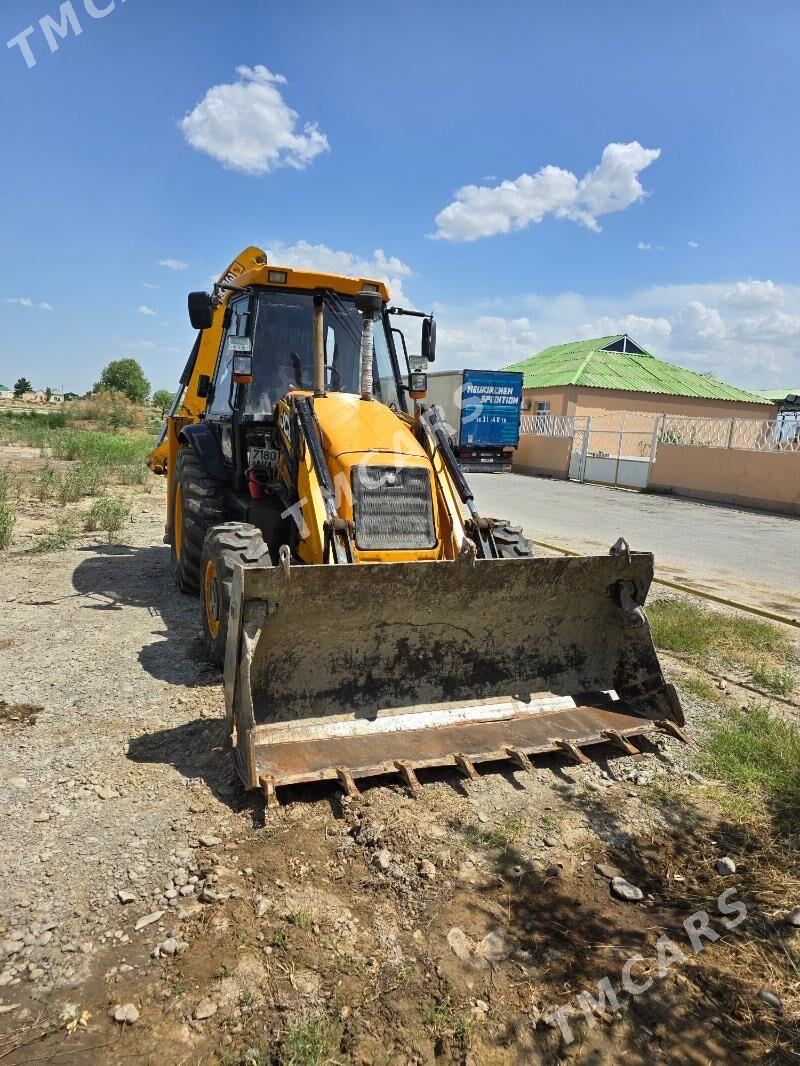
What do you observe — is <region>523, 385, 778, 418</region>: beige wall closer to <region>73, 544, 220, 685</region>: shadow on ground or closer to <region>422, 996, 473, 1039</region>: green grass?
<region>73, 544, 220, 685</region>: shadow on ground

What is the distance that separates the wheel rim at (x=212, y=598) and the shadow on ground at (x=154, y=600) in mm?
310

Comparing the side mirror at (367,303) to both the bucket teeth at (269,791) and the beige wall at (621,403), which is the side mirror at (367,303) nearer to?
the bucket teeth at (269,791)

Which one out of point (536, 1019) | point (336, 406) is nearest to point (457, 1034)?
point (536, 1019)

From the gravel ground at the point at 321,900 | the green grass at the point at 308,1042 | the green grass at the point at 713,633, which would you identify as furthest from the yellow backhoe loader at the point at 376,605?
the green grass at the point at 713,633

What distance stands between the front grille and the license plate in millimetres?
1313

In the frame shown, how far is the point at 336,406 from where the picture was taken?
17.5 ft

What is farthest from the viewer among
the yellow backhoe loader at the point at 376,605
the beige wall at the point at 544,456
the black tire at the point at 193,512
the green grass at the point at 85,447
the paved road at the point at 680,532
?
the beige wall at the point at 544,456

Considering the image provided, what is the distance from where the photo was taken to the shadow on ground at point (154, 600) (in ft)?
17.0

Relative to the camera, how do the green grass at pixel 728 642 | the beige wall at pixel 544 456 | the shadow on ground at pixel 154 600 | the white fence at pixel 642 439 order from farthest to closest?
1. the beige wall at pixel 544 456
2. the white fence at pixel 642 439
3. the green grass at pixel 728 642
4. the shadow on ground at pixel 154 600

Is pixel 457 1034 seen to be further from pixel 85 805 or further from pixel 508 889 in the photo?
pixel 85 805

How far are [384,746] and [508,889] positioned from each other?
42.8 inches

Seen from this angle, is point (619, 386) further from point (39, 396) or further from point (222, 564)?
point (39, 396)

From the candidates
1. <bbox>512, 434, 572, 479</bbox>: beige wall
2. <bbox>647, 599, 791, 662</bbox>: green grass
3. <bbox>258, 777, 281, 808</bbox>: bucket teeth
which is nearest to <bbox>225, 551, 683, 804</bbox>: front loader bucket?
<bbox>258, 777, 281, 808</bbox>: bucket teeth

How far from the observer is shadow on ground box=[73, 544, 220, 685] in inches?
205
